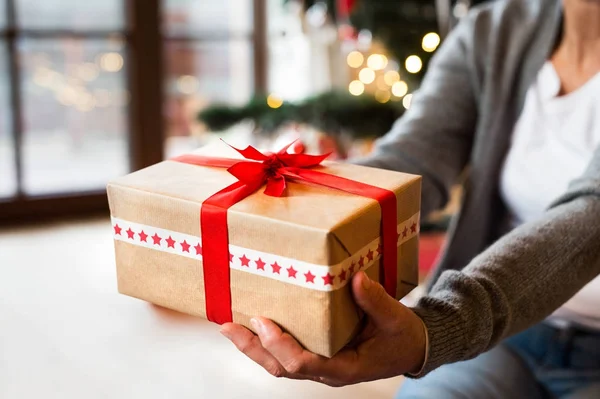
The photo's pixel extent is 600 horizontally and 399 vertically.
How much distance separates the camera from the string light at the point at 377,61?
2955mm

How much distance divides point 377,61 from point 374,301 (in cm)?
243

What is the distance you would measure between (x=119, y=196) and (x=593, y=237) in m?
0.54

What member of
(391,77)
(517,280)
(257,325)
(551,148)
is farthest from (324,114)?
(257,325)

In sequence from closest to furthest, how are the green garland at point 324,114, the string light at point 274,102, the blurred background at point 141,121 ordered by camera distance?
the blurred background at point 141,121, the green garland at point 324,114, the string light at point 274,102

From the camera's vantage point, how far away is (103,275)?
253 centimetres

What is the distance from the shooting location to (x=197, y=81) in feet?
11.9

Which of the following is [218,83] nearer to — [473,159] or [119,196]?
[473,159]

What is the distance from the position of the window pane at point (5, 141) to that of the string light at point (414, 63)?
1754 mm

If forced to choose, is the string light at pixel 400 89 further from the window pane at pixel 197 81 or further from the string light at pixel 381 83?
the window pane at pixel 197 81

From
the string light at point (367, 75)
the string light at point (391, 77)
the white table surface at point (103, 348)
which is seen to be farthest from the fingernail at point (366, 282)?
the string light at point (367, 75)

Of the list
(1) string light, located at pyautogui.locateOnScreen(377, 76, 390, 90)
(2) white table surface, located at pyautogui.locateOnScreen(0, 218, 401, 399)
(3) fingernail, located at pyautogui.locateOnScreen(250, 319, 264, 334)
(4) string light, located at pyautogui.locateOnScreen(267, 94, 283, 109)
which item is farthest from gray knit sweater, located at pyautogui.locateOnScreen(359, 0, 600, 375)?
(1) string light, located at pyautogui.locateOnScreen(377, 76, 390, 90)

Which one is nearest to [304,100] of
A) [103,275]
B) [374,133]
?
[374,133]

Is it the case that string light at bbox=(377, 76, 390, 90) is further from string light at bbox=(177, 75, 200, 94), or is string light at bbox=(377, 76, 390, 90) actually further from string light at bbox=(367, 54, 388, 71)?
string light at bbox=(177, 75, 200, 94)

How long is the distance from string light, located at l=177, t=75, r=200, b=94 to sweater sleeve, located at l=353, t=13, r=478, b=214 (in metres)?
2.48
